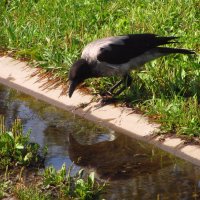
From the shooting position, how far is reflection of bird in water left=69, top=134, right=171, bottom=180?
8.02 meters

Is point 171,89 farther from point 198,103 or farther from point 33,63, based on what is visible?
point 33,63

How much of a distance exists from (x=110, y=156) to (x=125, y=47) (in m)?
1.78

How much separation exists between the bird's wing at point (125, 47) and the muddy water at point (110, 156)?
0.87 meters

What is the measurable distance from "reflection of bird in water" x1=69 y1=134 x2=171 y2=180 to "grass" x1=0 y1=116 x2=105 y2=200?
355mm

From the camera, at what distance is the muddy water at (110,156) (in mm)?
7439

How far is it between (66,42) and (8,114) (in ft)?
5.80

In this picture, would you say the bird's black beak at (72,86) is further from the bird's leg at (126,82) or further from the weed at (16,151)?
the weed at (16,151)

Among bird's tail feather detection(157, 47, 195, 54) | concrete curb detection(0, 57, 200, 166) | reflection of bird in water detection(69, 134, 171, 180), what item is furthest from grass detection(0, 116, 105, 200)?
bird's tail feather detection(157, 47, 195, 54)

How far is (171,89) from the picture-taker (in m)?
9.50

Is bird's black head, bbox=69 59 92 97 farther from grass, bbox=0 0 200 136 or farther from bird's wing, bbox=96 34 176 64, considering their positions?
grass, bbox=0 0 200 136

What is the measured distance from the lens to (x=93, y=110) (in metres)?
9.84

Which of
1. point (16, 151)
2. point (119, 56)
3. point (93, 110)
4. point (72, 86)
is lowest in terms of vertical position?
point (93, 110)

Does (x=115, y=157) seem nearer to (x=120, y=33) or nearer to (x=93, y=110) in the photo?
(x=93, y=110)

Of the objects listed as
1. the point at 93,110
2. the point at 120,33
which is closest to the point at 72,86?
the point at 93,110
